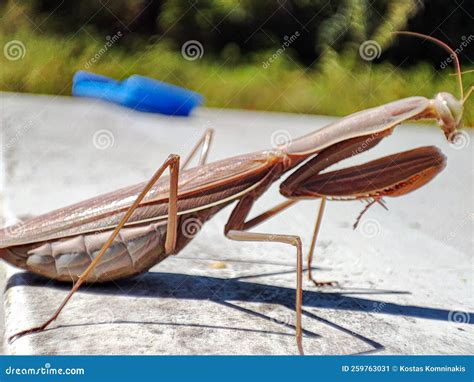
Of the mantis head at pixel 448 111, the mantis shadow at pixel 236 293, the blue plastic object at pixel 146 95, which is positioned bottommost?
the mantis shadow at pixel 236 293

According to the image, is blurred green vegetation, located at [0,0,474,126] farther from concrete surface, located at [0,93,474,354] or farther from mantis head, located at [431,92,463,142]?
mantis head, located at [431,92,463,142]

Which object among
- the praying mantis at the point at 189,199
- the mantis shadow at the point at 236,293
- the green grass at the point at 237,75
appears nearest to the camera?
the praying mantis at the point at 189,199

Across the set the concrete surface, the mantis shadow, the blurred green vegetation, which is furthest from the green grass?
the mantis shadow

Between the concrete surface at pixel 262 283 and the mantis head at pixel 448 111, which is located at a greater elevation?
the mantis head at pixel 448 111

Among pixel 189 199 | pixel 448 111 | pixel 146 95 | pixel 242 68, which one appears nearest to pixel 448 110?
pixel 448 111

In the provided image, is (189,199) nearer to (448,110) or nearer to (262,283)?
(262,283)

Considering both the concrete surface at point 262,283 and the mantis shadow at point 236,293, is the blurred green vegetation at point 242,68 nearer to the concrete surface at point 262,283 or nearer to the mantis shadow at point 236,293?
the concrete surface at point 262,283

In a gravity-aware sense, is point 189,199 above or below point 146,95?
below

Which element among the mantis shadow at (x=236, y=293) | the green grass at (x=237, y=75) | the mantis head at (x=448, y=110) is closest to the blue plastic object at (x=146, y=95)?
the green grass at (x=237, y=75)
